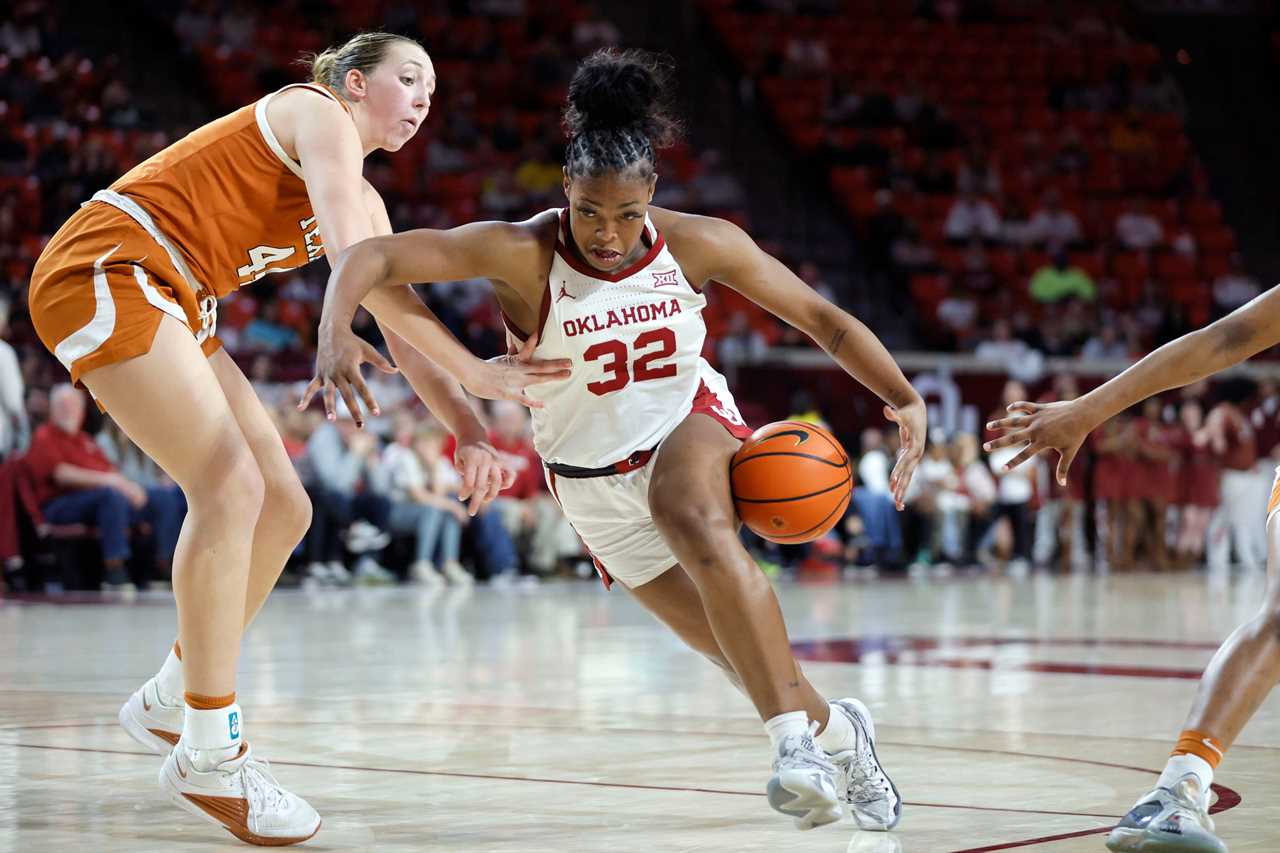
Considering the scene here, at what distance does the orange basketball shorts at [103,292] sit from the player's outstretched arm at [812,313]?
119 centimetres

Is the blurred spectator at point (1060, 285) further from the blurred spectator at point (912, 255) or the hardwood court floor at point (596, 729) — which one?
the hardwood court floor at point (596, 729)

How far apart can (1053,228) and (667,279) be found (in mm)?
17961

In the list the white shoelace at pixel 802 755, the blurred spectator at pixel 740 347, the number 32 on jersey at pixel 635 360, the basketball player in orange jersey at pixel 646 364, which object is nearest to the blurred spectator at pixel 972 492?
the blurred spectator at pixel 740 347

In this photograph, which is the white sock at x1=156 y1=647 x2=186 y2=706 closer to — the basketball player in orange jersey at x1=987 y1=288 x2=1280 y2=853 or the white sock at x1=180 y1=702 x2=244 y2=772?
the white sock at x1=180 y1=702 x2=244 y2=772

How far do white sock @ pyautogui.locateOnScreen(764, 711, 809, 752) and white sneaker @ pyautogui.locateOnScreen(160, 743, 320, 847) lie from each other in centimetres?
99

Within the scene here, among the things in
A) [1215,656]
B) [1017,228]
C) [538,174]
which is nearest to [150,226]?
[1215,656]

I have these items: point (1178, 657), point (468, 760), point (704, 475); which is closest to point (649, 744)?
point (468, 760)

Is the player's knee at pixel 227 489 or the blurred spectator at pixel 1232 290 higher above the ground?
the player's knee at pixel 227 489

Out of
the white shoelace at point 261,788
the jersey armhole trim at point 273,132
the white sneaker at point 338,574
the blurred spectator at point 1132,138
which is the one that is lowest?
the white sneaker at point 338,574

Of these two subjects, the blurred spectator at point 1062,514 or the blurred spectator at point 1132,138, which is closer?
the blurred spectator at point 1062,514

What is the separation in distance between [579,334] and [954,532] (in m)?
12.7

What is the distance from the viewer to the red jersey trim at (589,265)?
13.3ft

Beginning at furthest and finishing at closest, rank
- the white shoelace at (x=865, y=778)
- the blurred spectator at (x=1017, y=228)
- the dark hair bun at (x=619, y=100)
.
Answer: the blurred spectator at (x=1017, y=228) → the dark hair bun at (x=619, y=100) → the white shoelace at (x=865, y=778)

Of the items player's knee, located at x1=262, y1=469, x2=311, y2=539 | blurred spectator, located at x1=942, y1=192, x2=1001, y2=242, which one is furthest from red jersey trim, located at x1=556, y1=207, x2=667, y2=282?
blurred spectator, located at x1=942, y1=192, x2=1001, y2=242
